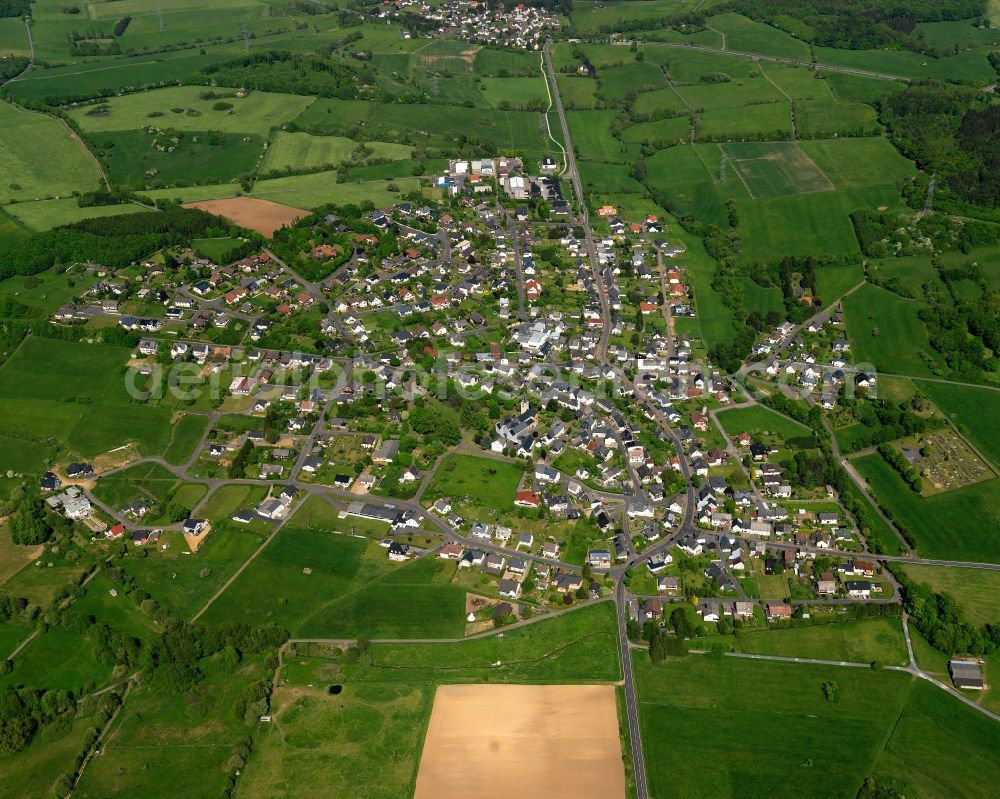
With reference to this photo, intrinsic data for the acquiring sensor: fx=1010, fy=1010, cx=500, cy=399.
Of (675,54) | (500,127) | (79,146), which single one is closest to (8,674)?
(79,146)

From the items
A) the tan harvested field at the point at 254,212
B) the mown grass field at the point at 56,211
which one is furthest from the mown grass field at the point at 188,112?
the tan harvested field at the point at 254,212

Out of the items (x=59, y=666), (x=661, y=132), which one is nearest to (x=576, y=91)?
(x=661, y=132)

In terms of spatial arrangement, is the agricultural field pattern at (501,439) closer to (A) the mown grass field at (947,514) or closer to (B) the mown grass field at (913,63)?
(A) the mown grass field at (947,514)

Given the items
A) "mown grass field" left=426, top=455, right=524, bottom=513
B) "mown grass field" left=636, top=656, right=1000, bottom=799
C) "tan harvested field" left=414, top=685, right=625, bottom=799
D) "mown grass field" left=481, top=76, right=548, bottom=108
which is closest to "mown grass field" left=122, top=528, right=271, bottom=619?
"mown grass field" left=426, top=455, right=524, bottom=513

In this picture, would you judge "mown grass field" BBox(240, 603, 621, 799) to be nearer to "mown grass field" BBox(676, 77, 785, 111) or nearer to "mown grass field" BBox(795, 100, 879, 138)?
"mown grass field" BBox(795, 100, 879, 138)

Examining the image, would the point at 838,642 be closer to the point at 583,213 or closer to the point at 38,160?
the point at 583,213
